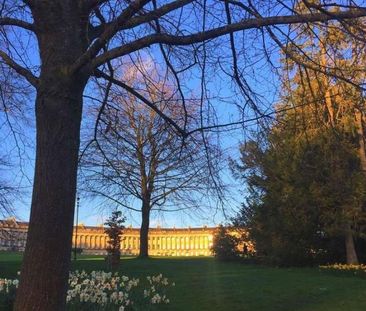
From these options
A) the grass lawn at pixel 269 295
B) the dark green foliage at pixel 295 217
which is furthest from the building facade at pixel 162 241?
the grass lawn at pixel 269 295

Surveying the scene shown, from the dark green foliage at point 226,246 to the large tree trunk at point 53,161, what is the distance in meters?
32.6

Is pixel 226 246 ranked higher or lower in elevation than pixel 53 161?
higher

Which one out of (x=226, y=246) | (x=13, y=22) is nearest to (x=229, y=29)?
(x=13, y=22)

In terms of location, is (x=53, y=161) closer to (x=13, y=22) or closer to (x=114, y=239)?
(x=13, y=22)

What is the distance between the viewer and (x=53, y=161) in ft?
14.1

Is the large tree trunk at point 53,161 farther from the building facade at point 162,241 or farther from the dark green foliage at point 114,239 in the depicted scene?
the building facade at point 162,241

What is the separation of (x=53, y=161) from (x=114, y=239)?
2056 centimetres

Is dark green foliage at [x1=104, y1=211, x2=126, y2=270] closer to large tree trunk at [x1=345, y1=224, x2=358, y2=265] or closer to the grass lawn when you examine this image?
the grass lawn

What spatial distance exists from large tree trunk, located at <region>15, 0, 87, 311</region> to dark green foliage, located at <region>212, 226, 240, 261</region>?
32.6 meters

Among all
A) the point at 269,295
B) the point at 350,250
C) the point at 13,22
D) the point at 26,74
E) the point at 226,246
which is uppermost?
the point at 226,246

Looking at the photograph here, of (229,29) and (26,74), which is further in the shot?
(26,74)

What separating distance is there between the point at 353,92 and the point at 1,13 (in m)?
3.84

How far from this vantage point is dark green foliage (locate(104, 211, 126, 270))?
23.3m

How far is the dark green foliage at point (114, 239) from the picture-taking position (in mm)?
23281
